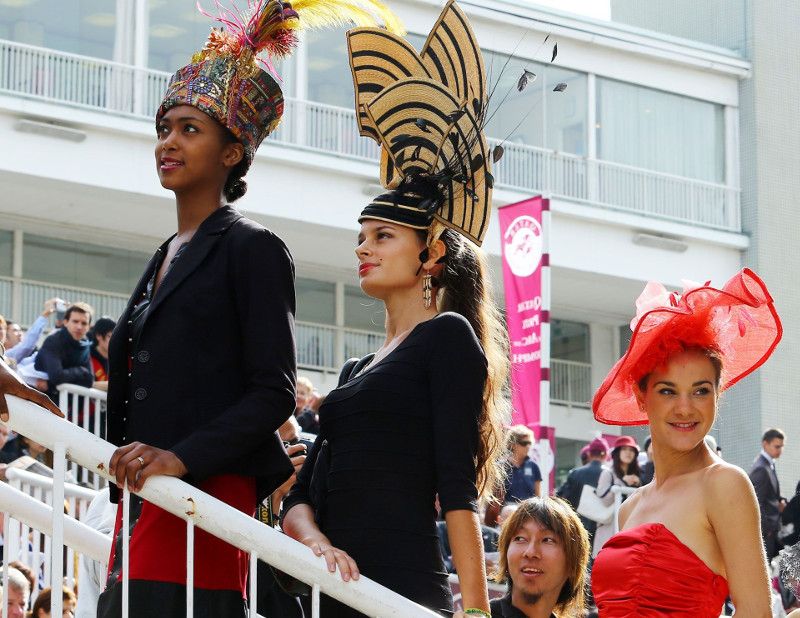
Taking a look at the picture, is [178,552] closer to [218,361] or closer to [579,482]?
[218,361]

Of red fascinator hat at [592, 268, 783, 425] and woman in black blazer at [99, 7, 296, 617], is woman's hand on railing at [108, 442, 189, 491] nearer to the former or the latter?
woman in black blazer at [99, 7, 296, 617]

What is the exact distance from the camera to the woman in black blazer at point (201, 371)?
3180mm

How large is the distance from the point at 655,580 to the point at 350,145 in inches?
596

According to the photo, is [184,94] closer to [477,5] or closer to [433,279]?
[433,279]

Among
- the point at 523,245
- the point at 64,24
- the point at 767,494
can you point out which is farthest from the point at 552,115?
the point at 767,494

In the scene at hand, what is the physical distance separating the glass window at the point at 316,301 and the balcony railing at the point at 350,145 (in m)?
2.51

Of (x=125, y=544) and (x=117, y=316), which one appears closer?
(x=125, y=544)

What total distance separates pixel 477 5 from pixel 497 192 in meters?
2.43

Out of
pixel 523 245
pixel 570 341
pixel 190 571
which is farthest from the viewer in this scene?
pixel 570 341

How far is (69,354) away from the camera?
360 inches

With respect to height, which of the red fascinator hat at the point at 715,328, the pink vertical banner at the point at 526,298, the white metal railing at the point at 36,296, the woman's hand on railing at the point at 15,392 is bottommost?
the woman's hand on railing at the point at 15,392

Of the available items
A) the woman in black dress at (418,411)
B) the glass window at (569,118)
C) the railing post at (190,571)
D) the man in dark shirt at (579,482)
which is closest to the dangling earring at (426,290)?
the woman in black dress at (418,411)

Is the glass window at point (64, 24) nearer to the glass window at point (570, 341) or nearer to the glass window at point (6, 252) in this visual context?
the glass window at point (6, 252)

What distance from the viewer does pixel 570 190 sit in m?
20.1
